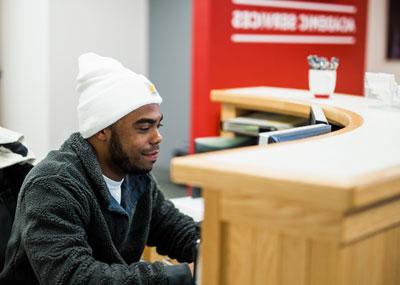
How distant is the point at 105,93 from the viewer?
2.03 meters

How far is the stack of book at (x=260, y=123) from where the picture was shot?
3.22m

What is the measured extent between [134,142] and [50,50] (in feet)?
11.0

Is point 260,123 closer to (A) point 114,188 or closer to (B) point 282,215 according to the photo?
(A) point 114,188

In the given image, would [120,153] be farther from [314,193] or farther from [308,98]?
[308,98]

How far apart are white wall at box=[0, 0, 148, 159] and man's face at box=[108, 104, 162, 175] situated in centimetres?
331

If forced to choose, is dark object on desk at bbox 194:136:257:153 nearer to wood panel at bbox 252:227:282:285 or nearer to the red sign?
the red sign

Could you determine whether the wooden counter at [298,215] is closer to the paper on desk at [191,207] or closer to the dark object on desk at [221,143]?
the paper on desk at [191,207]

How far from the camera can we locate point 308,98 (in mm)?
3135

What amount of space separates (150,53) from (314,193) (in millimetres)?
5489

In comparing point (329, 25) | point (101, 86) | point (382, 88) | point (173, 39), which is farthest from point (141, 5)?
point (101, 86)

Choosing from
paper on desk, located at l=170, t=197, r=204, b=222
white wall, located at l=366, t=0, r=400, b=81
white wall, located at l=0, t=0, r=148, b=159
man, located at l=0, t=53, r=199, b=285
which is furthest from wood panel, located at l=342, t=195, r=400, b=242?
white wall, located at l=366, t=0, r=400, b=81

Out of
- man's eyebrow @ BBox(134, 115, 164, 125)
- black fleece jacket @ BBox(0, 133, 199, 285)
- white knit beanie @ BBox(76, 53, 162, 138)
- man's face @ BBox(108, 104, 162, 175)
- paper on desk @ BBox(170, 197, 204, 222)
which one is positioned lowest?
paper on desk @ BBox(170, 197, 204, 222)

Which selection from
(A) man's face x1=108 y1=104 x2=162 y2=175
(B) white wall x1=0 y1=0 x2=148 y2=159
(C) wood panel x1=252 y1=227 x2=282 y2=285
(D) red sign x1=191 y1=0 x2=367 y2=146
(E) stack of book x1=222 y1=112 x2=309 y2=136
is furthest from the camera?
(B) white wall x1=0 y1=0 x2=148 y2=159

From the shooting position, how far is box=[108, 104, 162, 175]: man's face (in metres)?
2.00
